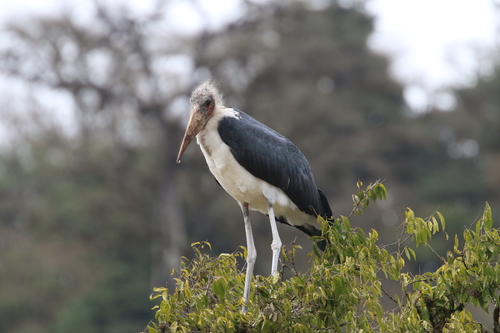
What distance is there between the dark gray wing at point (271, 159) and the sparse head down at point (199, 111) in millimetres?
137

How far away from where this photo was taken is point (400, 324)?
5.82 meters

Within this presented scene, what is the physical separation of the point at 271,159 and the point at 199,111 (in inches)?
24.6

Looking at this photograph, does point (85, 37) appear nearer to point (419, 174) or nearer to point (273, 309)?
point (419, 174)

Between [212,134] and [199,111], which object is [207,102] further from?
[212,134]

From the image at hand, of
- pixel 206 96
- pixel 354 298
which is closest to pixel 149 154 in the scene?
pixel 206 96

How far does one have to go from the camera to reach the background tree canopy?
94.9 ft

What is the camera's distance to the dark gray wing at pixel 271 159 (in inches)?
308

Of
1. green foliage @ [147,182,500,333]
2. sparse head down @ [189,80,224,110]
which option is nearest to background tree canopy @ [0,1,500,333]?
sparse head down @ [189,80,224,110]

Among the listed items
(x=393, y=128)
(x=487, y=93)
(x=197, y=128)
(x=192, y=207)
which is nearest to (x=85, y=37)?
(x=192, y=207)

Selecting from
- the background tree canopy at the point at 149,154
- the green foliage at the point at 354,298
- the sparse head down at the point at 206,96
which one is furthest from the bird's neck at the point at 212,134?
the background tree canopy at the point at 149,154

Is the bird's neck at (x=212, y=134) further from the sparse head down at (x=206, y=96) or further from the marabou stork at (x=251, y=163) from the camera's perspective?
the sparse head down at (x=206, y=96)

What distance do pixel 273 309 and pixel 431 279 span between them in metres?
0.97

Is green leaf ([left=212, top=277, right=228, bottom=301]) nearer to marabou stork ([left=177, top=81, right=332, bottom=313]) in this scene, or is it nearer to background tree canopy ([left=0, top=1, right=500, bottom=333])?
marabou stork ([left=177, top=81, right=332, bottom=313])

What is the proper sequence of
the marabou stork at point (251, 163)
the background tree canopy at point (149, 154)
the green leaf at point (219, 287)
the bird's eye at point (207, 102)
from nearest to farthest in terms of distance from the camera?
1. the green leaf at point (219, 287)
2. the marabou stork at point (251, 163)
3. the bird's eye at point (207, 102)
4. the background tree canopy at point (149, 154)
